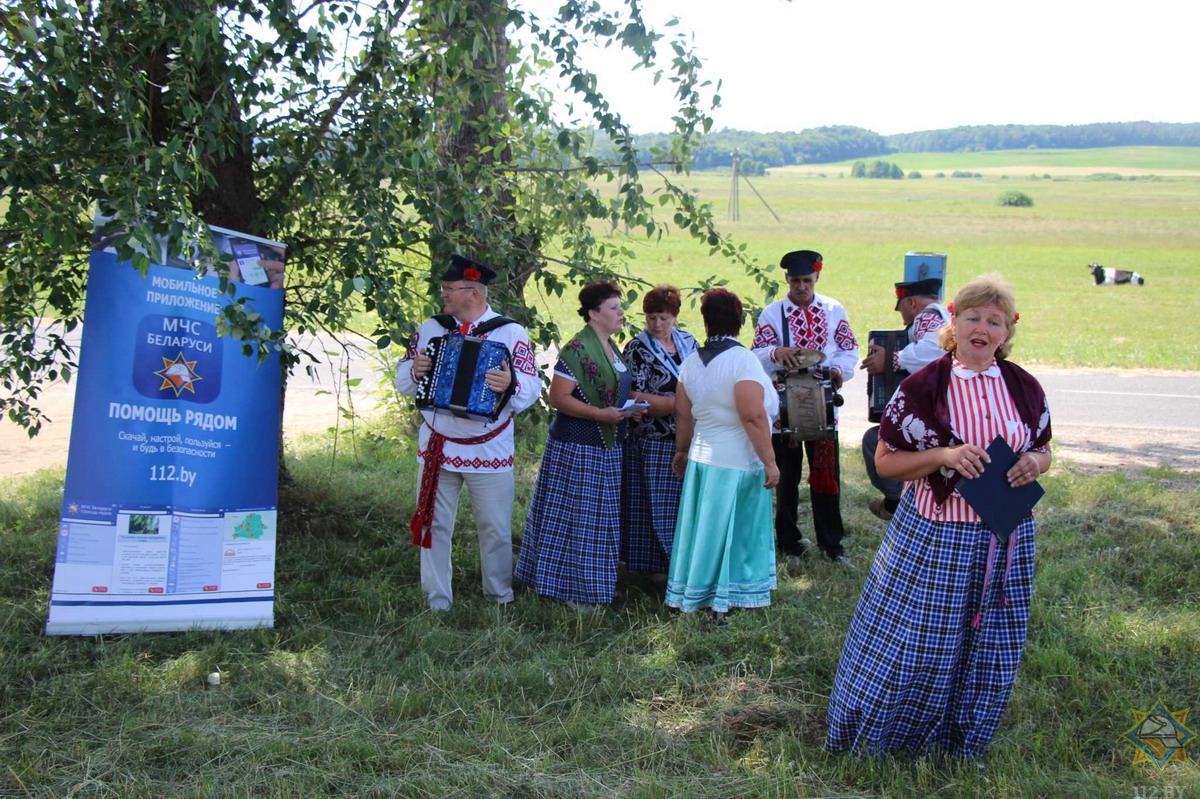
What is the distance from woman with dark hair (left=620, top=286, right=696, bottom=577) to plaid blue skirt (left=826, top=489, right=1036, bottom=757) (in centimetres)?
216

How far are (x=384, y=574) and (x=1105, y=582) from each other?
422cm

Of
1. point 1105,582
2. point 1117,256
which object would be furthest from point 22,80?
point 1117,256

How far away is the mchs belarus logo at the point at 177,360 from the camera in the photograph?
5273 mm

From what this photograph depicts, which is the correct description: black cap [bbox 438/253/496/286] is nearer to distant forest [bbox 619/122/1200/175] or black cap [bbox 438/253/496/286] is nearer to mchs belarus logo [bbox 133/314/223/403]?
mchs belarus logo [bbox 133/314/223/403]

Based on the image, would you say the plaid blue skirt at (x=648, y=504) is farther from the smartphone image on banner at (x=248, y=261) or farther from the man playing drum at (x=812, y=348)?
the smartphone image on banner at (x=248, y=261)

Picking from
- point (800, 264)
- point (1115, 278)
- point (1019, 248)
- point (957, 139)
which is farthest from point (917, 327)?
point (957, 139)

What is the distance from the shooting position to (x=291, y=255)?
255 inches

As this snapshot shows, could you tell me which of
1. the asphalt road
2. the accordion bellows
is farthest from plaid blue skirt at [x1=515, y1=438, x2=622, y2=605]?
the asphalt road

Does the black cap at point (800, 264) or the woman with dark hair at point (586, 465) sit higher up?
the black cap at point (800, 264)

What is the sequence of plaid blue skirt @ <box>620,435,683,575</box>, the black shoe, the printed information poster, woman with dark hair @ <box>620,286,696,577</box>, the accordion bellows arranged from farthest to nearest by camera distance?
the black shoe
plaid blue skirt @ <box>620,435,683,575</box>
woman with dark hair @ <box>620,286,696,577</box>
the accordion bellows
the printed information poster

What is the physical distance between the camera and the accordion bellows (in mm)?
5473

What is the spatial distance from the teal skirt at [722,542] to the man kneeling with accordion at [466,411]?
0.94 meters

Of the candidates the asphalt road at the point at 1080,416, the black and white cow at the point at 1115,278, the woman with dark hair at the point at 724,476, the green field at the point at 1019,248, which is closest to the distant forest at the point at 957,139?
the green field at the point at 1019,248

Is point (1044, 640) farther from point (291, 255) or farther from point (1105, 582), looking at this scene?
point (291, 255)
